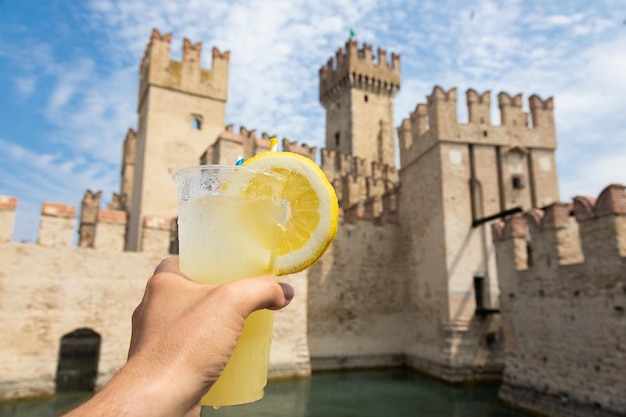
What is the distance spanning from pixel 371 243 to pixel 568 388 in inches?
328

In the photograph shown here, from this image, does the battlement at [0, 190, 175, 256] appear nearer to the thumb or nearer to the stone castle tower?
the stone castle tower

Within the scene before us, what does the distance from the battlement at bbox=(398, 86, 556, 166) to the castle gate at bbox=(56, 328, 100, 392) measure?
12809mm

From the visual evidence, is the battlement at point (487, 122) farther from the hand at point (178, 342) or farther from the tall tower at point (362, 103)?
the hand at point (178, 342)

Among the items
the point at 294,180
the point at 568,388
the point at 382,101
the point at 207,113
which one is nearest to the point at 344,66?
the point at 382,101

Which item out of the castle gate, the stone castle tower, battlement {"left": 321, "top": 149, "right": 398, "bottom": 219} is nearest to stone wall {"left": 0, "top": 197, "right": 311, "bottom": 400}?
the castle gate

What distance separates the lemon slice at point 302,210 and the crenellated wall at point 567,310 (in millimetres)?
8125

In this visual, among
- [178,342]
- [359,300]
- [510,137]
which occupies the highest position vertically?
[510,137]

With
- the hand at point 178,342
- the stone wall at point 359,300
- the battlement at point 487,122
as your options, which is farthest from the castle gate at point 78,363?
the battlement at point 487,122

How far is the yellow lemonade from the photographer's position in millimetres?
1481

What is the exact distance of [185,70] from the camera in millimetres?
17484

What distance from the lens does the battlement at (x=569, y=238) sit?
25.7 feet

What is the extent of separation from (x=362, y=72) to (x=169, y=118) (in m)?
16.4

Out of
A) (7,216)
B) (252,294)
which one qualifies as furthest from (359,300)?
(252,294)

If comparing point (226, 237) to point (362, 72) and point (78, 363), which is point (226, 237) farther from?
point (362, 72)
